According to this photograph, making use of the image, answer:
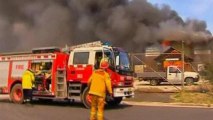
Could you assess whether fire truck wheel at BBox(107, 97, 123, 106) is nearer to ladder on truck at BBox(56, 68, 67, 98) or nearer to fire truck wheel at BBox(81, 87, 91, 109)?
fire truck wheel at BBox(81, 87, 91, 109)

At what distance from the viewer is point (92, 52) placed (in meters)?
17.9

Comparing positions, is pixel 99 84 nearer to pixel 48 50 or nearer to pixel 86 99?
pixel 86 99

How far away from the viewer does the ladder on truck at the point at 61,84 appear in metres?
18.4

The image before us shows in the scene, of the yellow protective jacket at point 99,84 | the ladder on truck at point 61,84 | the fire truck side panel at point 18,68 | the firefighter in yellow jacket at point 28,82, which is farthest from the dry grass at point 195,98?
the yellow protective jacket at point 99,84

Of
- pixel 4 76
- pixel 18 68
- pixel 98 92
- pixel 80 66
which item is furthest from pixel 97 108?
pixel 4 76

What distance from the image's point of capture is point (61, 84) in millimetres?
18594

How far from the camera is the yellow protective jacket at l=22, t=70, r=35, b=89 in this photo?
18719 millimetres

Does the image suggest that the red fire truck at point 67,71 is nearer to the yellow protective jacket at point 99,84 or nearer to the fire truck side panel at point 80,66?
the fire truck side panel at point 80,66

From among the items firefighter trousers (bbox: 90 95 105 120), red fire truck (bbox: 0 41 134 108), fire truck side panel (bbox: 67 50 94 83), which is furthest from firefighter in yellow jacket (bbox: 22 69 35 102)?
firefighter trousers (bbox: 90 95 105 120)

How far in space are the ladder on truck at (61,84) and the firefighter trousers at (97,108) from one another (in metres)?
7.06

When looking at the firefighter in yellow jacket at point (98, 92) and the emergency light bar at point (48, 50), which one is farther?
the emergency light bar at point (48, 50)

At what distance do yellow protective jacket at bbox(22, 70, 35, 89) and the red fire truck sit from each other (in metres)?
0.64

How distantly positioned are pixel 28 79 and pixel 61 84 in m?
1.44

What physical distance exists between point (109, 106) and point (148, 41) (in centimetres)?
765
